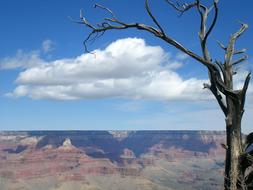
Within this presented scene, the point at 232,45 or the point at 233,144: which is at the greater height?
the point at 232,45

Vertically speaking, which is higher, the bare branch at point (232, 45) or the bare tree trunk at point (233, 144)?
the bare branch at point (232, 45)

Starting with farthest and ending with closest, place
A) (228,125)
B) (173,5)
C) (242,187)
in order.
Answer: (173,5), (228,125), (242,187)

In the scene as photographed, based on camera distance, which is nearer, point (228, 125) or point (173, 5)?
point (228, 125)

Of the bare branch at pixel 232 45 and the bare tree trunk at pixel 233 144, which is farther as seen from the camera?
the bare branch at pixel 232 45

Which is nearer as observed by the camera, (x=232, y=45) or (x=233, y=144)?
(x=233, y=144)

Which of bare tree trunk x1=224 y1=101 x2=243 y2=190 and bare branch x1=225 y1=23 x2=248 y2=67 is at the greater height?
bare branch x1=225 y1=23 x2=248 y2=67

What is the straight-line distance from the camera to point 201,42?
9.66 meters

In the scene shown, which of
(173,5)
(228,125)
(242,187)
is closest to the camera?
(242,187)

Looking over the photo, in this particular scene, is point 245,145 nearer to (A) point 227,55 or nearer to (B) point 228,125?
(B) point 228,125

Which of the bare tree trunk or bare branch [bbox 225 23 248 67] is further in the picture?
bare branch [bbox 225 23 248 67]

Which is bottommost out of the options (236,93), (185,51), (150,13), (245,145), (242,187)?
(242,187)

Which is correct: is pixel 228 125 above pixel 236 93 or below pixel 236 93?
below

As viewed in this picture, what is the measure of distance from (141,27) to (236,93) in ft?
7.85

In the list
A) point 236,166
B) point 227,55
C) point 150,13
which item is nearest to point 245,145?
point 236,166
